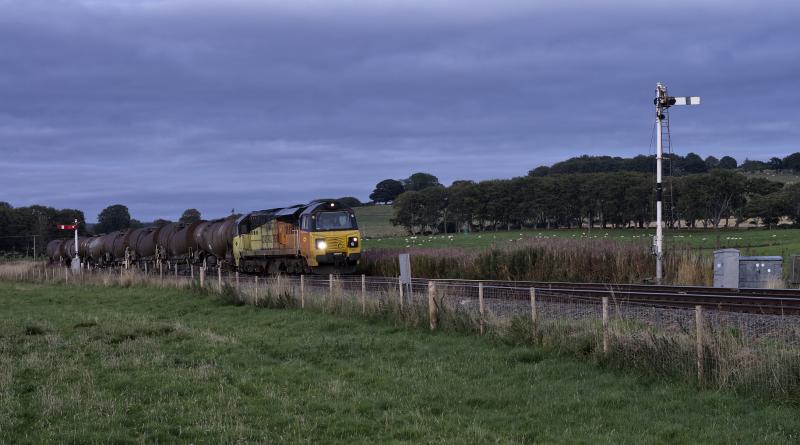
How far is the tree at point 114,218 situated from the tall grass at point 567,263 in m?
126

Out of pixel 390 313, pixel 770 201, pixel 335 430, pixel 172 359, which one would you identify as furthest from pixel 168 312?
pixel 770 201

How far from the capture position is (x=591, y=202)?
110375mm

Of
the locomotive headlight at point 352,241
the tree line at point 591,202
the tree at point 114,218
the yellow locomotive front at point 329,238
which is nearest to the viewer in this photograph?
the yellow locomotive front at point 329,238

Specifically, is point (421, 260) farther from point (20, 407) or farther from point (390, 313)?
point (20, 407)

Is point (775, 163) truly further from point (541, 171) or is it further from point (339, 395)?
point (339, 395)

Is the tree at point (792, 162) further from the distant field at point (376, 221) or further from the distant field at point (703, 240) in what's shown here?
the distant field at point (703, 240)

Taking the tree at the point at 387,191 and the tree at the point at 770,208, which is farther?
the tree at the point at 387,191

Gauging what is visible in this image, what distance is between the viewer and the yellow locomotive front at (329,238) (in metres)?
A: 33.7

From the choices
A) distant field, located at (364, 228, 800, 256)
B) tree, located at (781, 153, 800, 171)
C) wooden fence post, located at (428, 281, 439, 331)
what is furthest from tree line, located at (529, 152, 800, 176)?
wooden fence post, located at (428, 281, 439, 331)

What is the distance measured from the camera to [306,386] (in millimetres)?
11477

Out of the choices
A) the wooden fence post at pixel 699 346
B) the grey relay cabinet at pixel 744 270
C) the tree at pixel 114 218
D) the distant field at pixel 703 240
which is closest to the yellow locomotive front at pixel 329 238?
the distant field at pixel 703 240

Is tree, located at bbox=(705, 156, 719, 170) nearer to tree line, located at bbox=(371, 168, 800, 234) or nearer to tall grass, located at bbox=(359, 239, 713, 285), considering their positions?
tree line, located at bbox=(371, 168, 800, 234)

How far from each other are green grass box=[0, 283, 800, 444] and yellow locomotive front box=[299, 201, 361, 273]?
16.3 meters

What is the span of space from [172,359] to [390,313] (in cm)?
582
